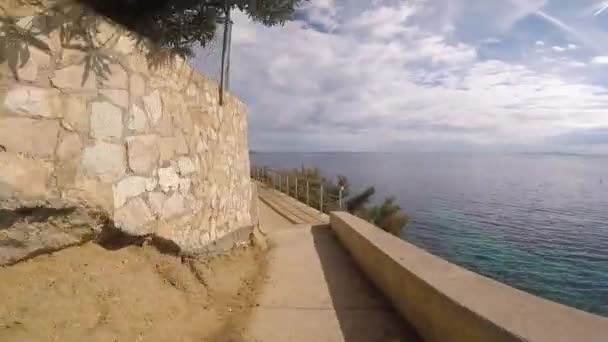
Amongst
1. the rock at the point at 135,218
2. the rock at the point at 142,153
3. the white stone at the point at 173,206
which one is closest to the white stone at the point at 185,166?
the white stone at the point at 173,206

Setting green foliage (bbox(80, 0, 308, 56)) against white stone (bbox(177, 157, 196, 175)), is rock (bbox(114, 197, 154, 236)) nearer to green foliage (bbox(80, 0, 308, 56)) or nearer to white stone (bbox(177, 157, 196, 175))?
white stone (bbox(177, 157, 196, 175))

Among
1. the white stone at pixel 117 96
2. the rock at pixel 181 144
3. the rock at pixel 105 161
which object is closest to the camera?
the rock at pixel 105 161

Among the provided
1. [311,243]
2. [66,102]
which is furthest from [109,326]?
[311,243]

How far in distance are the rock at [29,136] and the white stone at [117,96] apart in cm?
43

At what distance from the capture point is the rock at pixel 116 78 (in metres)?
2.78

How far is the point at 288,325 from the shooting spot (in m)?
3.41

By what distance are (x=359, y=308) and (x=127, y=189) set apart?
2365 millimetres

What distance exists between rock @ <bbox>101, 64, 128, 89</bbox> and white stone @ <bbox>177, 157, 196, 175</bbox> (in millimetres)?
895

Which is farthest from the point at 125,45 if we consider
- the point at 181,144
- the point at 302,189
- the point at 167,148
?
the point at 302,189

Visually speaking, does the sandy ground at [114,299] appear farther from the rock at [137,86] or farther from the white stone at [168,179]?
the rock at [137,86]

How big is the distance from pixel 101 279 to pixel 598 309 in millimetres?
18203

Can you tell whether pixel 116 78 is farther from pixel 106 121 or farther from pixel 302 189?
pixel 302 189

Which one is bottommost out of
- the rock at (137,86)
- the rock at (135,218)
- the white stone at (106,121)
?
the rock at (135,218)

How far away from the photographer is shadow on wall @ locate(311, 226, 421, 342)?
10.4 ft
